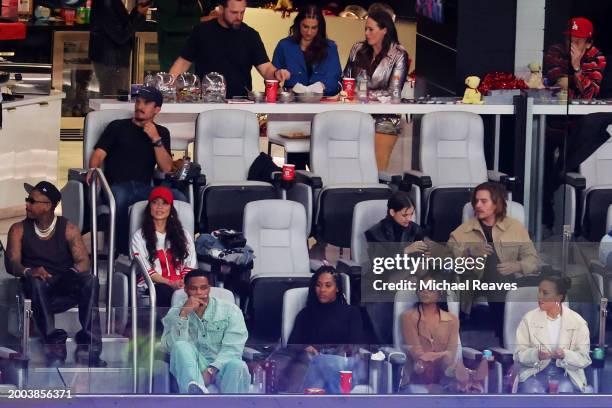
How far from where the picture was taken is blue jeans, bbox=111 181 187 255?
381 inches

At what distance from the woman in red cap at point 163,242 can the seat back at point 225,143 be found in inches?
51.8

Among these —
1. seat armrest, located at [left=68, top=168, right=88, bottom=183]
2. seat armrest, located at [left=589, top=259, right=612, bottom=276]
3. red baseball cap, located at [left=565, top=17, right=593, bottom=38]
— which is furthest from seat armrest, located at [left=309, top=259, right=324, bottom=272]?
red baseball cap, located at [left=565, top=17, right=593, bottom=38]

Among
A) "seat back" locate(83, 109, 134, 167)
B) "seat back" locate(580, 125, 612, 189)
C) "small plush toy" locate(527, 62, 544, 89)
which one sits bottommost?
"seat back" locate(580, 125, 612, 189)

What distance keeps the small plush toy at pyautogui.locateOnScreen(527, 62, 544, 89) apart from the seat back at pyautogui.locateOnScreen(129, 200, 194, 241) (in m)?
2.92

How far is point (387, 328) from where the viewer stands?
25.6ft

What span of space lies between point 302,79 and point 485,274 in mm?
3668

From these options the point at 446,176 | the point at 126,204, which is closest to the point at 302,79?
the point at 446,176

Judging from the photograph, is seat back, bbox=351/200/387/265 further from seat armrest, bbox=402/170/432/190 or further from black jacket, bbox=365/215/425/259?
seat armrest, bbox=402/170/432/190

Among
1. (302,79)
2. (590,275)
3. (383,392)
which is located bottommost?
(383,392)

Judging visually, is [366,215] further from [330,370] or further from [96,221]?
[330,370]

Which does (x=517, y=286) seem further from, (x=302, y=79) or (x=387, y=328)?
(x=302, y=79)

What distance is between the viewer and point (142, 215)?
9508mm

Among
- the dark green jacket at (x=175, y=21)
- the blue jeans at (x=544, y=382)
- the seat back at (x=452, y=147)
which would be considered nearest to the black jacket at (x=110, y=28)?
the dark green jacket at (x=175, y=21)

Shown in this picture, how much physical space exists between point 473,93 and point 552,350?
4.03 metres
